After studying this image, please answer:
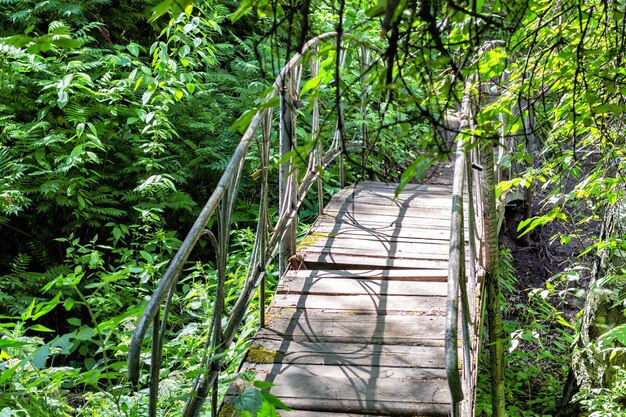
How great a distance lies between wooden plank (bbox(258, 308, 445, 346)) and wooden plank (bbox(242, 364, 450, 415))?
260 millimetres

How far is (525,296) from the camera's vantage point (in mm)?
7219

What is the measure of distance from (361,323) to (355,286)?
0.46 m

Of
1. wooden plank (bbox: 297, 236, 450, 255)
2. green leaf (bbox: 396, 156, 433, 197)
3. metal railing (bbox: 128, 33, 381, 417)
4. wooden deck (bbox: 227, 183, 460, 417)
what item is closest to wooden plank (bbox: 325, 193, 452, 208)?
wooden deck (bbox: 227, 183, 460, 417)

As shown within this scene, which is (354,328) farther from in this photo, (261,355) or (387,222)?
(387,222)

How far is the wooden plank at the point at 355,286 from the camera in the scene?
3490 millimetres

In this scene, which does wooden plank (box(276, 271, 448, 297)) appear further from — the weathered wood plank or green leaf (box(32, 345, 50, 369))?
green leaf (box(32, 345, 50, 369))

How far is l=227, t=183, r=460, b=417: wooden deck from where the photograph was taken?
8.32 feet

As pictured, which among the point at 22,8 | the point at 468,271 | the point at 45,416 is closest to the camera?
the point at 45,416

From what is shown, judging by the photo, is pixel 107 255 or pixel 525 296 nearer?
pixel 107 255

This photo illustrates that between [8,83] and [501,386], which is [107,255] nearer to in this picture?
[8,83]

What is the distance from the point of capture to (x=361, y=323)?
3.15 metres

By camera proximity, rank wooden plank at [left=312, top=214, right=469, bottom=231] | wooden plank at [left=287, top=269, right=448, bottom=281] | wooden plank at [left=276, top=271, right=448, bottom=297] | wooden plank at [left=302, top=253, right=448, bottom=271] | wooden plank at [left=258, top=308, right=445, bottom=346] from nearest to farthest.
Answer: wooden plank at [left=258, top=308, right=445, bottom=346], wooden plank at [left=276, top=271, right=448, bottom=297], wooden plank at [left=287, top=269, right=448, bottom=281], wooden plank at [left=302, top=253, right=448, bottom=271], wooden plank at [left=312, top=214, right=469, bottom=231]

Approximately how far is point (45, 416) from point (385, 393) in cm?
137

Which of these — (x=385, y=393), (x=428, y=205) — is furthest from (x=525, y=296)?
(x=385, y=393)
